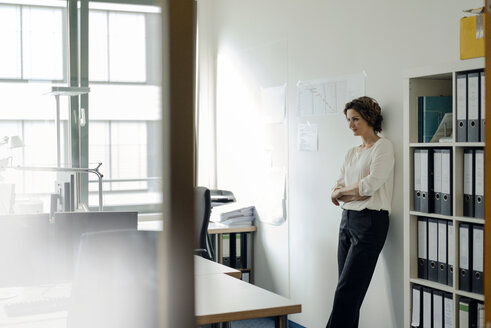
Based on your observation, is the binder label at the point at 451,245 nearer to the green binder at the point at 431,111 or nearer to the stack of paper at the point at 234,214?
the green binder at the point at 431,111

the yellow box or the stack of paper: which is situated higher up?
the yellow box

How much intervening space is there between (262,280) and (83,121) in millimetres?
2138

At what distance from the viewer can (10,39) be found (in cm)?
340

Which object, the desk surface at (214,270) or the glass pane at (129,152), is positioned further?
the desk surface at (214,270)

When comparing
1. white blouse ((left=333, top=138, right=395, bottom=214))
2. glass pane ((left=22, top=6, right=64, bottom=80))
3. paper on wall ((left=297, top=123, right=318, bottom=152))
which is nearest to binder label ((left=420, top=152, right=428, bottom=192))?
white blouse ((left=333, top=138, right=395, bottom=214))

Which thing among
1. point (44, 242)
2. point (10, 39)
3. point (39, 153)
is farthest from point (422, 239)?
point (10, 39)

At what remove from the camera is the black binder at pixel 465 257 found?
99.7 inches

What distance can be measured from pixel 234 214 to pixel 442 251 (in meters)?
2.16

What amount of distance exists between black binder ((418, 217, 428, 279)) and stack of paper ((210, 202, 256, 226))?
1.97 meters

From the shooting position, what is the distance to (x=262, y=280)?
15.3 feet

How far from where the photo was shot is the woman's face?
3246 mm

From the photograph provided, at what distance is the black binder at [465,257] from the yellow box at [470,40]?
2.38ft

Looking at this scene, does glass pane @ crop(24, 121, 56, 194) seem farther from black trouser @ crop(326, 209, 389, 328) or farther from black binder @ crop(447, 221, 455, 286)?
black binder @ crop(447, 221, 455, 286)

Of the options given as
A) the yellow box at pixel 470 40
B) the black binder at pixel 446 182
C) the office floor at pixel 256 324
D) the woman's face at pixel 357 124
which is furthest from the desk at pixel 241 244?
the yellow box at pixel 470 40
